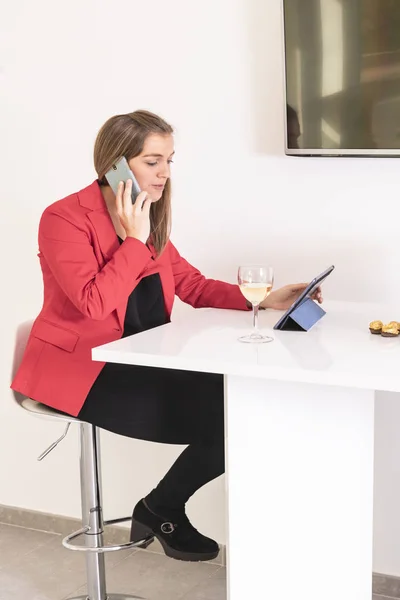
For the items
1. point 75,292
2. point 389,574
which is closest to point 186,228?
point 75,292

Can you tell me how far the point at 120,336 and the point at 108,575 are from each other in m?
0.99

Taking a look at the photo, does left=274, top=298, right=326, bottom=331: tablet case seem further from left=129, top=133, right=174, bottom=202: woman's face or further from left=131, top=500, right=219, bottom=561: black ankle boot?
left=131, top=500, right=219, bottom=561: black ankle boot

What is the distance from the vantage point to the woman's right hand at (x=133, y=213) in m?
2.04

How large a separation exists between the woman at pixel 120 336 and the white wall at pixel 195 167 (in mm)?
252

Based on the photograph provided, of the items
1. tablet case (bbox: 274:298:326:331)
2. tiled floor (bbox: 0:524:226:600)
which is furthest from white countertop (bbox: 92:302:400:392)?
tiled floor (bbox: 0:524:226:600)

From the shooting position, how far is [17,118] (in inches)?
114

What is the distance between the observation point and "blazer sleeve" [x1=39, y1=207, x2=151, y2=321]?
1.97 m

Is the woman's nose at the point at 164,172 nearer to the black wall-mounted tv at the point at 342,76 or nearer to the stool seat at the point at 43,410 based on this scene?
the black wall-mounted tv at the point at 342,76

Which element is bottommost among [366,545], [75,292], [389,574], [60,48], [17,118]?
[389,574]

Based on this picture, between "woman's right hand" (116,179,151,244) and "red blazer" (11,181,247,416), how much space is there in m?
0.03

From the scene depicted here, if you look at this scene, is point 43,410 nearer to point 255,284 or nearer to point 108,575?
point 255,284

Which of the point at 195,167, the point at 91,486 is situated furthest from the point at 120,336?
the point at 195,167

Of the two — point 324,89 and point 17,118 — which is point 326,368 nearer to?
point 324,89

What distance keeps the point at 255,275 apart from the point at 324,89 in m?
0.70
